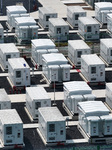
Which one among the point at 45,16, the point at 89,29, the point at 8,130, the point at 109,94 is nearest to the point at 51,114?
the point at 8,130

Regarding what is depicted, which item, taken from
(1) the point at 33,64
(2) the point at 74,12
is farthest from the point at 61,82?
(2) the point at 74,12

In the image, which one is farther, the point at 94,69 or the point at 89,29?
the point at 89,29

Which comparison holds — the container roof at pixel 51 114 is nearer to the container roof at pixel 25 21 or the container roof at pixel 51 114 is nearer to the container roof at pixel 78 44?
the container roof at pixel 78 44

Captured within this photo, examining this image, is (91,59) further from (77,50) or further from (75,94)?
(75,94)

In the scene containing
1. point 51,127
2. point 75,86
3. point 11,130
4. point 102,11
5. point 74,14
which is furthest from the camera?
point 102,11

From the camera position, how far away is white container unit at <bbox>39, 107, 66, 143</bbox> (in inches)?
4150

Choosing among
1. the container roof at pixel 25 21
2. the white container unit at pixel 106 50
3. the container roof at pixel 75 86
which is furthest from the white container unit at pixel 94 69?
the container roof at pixel 25 21

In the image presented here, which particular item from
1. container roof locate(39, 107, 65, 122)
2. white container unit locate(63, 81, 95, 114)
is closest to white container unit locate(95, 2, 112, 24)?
white container unit locate(63, 81, 95, 114)

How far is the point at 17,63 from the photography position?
127938 millimetres

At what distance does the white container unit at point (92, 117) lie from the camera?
10694 centimetres

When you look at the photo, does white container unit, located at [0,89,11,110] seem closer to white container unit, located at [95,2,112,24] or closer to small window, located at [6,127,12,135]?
small window, located at [6,127,12,135]

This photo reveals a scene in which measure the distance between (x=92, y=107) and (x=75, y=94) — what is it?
252 inches

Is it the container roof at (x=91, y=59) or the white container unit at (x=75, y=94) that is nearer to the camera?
the white container unit at (x=75, y=94)

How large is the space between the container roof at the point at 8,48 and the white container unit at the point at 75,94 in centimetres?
1963
